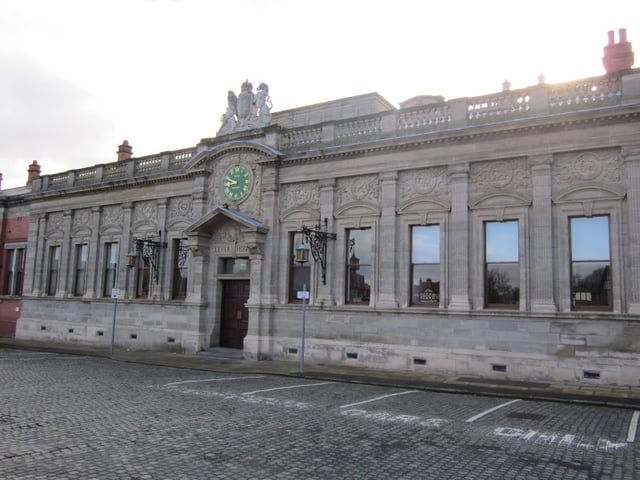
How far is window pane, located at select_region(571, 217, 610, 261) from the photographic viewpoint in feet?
47.8

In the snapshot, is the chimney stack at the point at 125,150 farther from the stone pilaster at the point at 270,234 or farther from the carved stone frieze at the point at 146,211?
the stone pilaster at the point at 270,234

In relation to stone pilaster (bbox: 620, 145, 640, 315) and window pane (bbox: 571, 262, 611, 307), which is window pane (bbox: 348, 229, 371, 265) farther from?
stone pilaster (bbox: 620, 145, 640, 315)

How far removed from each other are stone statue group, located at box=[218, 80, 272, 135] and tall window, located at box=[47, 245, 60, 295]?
12.2 meters

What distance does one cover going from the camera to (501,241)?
52.5ft

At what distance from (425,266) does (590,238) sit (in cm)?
476

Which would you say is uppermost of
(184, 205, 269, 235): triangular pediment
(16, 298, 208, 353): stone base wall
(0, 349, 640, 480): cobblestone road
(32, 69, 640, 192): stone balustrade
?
(32, 69, 640, 192): stone balustrade

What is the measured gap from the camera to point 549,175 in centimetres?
1523

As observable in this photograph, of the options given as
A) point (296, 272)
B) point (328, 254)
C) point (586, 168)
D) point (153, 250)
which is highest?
point (586, 168)

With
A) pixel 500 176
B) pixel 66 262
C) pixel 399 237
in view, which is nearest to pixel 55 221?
pixel 66 262

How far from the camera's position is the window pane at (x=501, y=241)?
1580 cm

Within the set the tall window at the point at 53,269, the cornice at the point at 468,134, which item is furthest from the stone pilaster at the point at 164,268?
the tall window at the point at 53,269

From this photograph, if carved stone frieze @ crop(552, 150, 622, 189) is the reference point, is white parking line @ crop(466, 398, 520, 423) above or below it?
below

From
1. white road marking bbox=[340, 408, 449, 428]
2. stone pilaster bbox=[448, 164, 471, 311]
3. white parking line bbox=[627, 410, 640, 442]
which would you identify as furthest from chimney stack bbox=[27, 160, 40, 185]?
white parking line bbox=[627, 410, 640, 442]

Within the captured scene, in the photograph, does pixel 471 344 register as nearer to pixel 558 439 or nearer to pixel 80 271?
pixel 558 439
